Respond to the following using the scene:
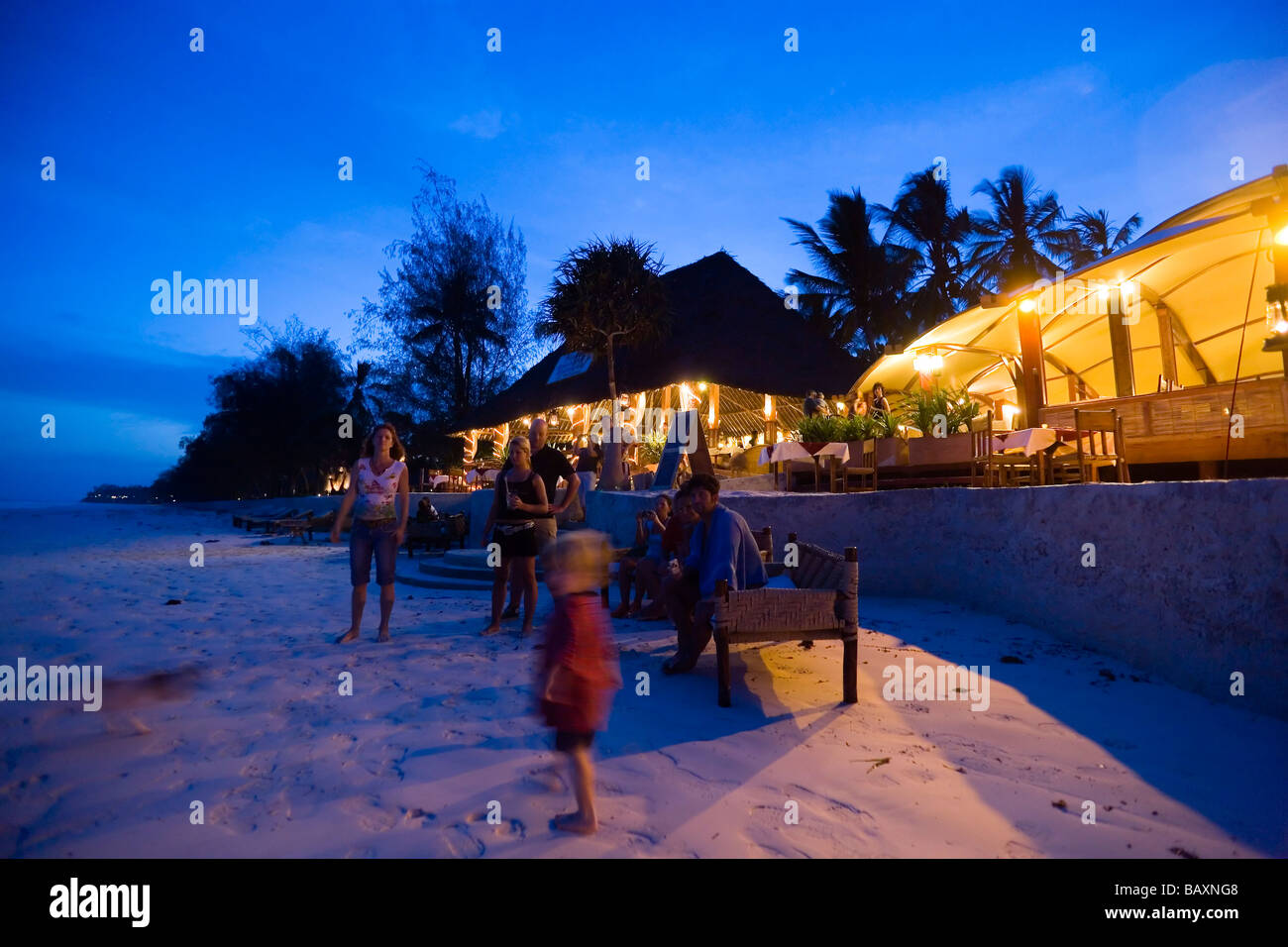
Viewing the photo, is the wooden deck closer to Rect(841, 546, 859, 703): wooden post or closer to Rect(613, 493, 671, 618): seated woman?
Rect(841, 546, 859, 703): wooden post

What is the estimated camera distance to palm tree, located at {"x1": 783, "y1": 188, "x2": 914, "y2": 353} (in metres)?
25.7

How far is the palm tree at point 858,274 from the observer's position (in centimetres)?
2567

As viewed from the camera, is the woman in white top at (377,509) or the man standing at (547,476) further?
the man standing at (547,476)

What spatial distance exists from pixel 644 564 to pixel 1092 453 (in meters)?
6.85

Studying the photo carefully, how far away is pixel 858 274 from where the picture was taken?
85.1 ft

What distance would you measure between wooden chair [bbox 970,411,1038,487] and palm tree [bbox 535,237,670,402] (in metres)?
9.06

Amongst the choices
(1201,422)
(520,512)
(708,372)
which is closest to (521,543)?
(520,512)

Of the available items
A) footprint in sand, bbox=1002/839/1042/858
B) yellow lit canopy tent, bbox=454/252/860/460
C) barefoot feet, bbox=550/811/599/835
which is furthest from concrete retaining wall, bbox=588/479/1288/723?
yellow lit canopy tent, bbox=454/252/860/460

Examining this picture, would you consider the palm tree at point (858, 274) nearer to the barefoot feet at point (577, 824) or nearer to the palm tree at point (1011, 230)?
the palm tree at point (1011, 230)

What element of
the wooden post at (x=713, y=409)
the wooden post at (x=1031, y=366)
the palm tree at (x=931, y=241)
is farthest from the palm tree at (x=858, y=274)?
the wooden post at (x=1031, y=366)

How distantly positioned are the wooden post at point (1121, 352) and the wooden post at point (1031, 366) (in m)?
3.51

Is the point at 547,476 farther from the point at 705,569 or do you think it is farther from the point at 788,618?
the point at 788,618
